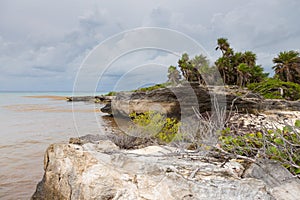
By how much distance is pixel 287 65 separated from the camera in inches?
1098

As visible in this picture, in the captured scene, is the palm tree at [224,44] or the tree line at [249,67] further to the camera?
the palm tree at [224,44]

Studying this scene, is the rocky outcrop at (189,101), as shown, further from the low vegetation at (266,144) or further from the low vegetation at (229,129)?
the low vegetation at (266,144)

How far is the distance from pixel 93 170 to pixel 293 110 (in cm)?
1150

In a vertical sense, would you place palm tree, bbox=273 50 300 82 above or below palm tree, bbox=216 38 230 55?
below

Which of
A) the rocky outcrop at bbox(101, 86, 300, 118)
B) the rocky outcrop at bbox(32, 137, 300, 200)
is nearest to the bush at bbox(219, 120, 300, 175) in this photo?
the rocky outcrop at bbox(32, 137, 300, 200)

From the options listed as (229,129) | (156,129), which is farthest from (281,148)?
(156,129)

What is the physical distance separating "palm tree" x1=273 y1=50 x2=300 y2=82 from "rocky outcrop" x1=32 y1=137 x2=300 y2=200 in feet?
96.7

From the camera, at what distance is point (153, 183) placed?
254 centimetres

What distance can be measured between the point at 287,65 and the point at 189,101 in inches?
883

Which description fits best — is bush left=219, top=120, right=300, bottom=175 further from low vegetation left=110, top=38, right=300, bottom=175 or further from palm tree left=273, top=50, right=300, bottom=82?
palm tree left=273, top=50, right=300, bottom=82

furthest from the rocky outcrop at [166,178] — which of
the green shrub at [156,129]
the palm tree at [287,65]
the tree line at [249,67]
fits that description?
the palm tree at [287,65]

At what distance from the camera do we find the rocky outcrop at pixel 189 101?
35.4 ft

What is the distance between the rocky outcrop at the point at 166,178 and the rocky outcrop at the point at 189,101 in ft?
23.1

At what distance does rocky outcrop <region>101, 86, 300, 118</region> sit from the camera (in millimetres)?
10797
